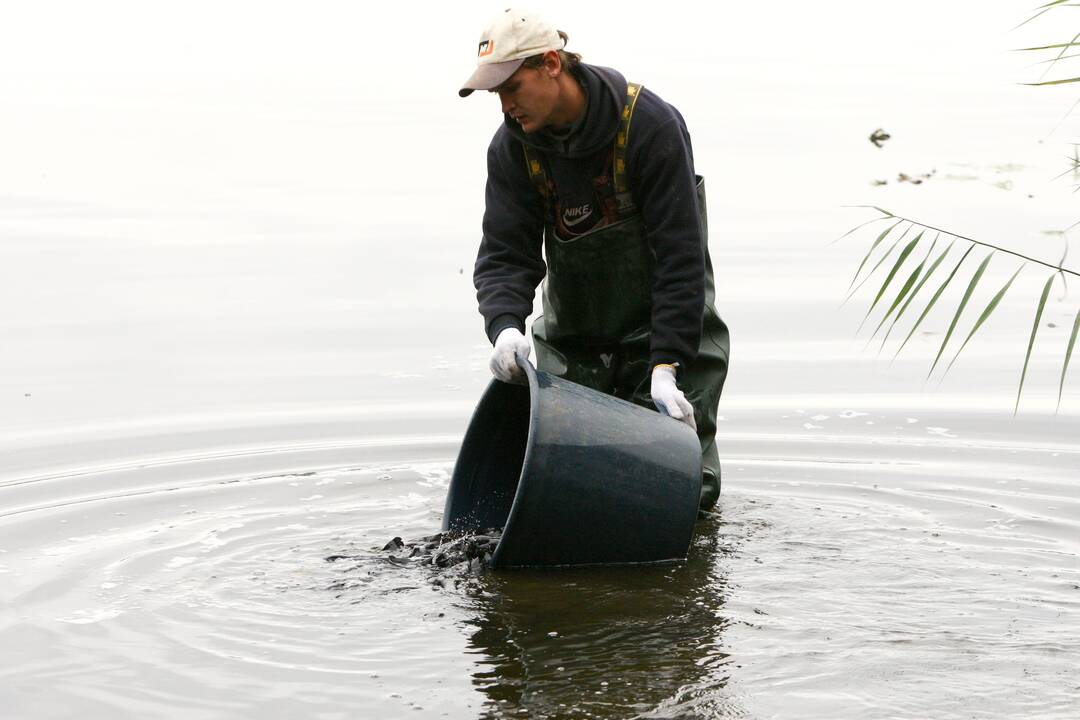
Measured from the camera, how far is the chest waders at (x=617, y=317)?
4.29 meters

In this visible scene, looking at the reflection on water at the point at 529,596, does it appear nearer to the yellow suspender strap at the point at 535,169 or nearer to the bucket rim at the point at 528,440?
the bucket rim at the point at 528,440

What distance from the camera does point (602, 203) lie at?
4.27 meters

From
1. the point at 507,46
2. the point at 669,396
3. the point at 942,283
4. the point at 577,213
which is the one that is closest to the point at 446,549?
the point at 669,396

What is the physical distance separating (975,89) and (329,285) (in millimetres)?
7485

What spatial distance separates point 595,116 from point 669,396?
735mm

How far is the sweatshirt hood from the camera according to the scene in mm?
4062

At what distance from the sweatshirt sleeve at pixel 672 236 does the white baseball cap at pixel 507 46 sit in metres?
0.38

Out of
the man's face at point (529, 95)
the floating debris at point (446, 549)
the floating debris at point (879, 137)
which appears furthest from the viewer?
the floating debris at point (879, 137)

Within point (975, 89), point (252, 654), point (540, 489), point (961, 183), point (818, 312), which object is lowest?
point (252, 654)

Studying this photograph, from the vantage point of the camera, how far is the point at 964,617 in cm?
373

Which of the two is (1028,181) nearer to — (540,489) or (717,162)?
(717,162)

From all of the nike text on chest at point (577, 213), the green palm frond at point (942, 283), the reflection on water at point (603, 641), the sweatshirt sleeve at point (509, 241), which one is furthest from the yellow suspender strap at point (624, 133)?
the reflection on water at point (603, 641)

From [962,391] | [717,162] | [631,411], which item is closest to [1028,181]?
[717,162]

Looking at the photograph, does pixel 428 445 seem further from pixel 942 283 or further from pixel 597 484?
pixel 942 283
